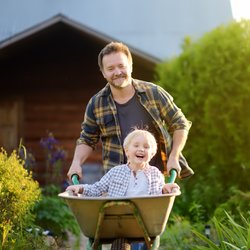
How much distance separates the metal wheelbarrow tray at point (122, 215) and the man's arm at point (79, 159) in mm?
564

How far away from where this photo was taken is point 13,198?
539 centimetres

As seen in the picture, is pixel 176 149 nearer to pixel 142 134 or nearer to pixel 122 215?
pixel 142 134

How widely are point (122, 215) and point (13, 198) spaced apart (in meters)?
1.51

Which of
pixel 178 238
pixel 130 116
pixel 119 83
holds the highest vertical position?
pixel 119 83

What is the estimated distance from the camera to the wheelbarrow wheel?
13.6 ft

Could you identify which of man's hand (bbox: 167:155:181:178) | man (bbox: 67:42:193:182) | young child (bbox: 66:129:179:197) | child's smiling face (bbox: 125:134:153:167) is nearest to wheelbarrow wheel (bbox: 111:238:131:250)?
young child (bbox: 66:129:179:197)

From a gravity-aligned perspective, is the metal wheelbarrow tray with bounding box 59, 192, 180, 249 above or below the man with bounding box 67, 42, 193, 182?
below

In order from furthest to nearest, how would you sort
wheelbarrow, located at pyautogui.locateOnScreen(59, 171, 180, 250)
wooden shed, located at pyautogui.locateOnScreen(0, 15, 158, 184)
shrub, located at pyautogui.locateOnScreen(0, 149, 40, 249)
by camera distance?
wooden shed, located at pyautogui.locateOnScreen(0, 15, 158, 184) → shrub, located at pyautogui.locateOnScreen(0, 149, 40, 249) → wheelbarrow, located at pyautogui.locateOnScreen(59, 171, 180, 250)

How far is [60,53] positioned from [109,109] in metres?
8.19

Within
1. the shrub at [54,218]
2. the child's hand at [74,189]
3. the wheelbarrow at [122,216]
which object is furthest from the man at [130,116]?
the shrub at [54,218]

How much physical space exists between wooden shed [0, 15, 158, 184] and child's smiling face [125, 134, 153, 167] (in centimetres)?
841

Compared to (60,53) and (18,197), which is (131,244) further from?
(60,53)

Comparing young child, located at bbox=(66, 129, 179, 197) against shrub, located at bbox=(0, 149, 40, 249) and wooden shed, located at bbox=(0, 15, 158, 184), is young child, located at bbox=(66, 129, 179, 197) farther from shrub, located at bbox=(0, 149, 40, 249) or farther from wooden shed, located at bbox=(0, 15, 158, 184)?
wooden shed, located at bbox=(0, 15, 158, 184)

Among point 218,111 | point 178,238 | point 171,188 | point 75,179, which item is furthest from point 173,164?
point 218,111
